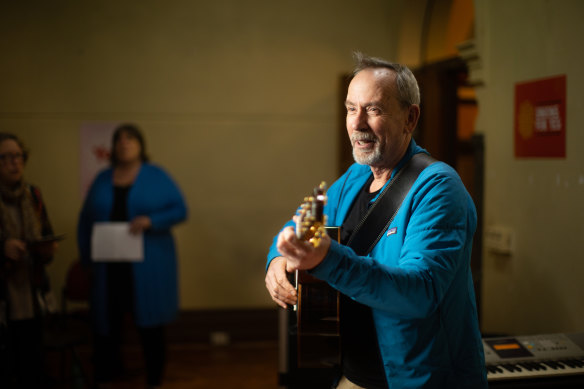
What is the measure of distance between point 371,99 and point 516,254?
1754 millimetres

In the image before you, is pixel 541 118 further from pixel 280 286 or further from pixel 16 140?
pixel 16 140

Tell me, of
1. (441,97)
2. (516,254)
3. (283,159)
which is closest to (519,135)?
(516,254)

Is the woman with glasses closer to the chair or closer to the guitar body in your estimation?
the chair

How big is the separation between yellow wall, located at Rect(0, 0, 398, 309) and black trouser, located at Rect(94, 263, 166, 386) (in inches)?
48.6

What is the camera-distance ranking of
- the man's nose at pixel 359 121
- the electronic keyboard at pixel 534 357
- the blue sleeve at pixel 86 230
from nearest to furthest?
1. the man's nose at pixel 359 121
2. the electronic keyboard at pixel 534 357
3. the blue sleeve at pixel 86 230

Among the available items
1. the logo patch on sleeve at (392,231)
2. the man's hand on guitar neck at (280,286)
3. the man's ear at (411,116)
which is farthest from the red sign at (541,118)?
the man's hand on guitar neck at (280,286)

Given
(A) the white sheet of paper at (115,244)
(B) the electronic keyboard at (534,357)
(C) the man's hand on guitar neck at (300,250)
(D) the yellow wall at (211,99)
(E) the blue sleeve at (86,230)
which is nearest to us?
(C) the man's hand on guitar neck at (300,250)

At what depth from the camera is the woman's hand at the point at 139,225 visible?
11.0 feet

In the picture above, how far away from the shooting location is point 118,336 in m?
3.46

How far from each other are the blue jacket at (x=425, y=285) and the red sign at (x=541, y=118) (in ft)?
4.34

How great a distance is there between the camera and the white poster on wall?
447 cm

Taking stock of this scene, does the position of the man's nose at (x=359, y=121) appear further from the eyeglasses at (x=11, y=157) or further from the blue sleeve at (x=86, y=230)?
the blue sleeve at (x=86, y=230)

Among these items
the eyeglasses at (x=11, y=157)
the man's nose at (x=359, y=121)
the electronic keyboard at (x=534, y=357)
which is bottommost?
the electronic keyboard at (x=534, y=357)

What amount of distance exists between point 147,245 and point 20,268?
1.35 metres
